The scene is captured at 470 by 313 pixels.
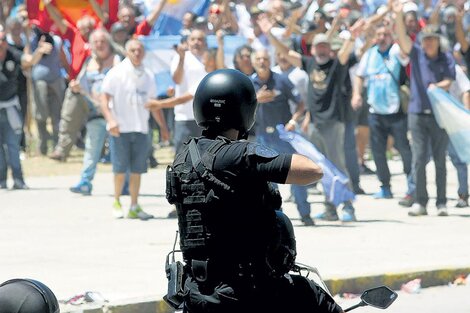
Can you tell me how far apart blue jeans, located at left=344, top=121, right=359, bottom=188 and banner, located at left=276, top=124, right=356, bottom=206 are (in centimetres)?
211

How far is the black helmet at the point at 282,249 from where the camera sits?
15.4 ft

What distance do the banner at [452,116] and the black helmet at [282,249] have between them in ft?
28.9

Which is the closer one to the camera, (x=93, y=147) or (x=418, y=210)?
(x=418, y=210)

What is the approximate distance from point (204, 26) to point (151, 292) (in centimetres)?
1009

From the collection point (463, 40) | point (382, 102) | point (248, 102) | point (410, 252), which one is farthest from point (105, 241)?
point (463, 40)

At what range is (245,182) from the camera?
4.70 meters

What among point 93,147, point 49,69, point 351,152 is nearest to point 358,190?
point 351,152

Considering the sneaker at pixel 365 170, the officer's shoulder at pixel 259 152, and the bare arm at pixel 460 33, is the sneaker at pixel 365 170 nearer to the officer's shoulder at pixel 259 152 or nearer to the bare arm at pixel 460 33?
the bare arm at pixel 460 33

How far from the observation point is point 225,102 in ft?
15.8

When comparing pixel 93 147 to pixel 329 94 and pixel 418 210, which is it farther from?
pixel 418 210

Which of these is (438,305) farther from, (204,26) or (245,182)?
(204,26)

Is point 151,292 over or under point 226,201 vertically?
under

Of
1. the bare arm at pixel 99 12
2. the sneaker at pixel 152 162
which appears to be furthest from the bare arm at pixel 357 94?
the bare arm at pixel 99 12

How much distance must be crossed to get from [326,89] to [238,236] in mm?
9310
